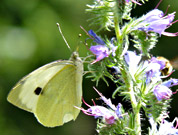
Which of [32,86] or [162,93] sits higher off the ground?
[162,93]

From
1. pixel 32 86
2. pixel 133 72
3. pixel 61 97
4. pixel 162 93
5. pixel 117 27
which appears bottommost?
pixel 61 97

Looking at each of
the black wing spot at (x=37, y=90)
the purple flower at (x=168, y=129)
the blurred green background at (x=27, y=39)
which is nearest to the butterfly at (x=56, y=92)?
the black wing spot at (x=37, y=90)

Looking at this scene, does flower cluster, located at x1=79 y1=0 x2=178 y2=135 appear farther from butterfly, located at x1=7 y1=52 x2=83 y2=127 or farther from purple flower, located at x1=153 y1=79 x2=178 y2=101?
butterfly, located at x1=7 y1=52 x2=83 y2=127

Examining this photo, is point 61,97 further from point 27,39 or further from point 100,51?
point 27,39

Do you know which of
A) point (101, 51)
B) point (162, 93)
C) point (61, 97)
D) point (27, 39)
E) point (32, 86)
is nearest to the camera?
point (162, 93)

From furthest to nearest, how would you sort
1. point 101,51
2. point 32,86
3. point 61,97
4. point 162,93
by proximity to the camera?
point 61,97
point 32,86
point 101,51
point 162,93

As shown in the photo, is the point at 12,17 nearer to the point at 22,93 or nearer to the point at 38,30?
the point at 38,30

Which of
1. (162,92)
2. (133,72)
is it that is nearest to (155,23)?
(133,72)

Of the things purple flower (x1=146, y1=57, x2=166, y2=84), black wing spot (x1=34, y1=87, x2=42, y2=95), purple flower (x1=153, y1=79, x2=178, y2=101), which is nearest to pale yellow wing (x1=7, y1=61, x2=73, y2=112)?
black wing spot (x1=34, y1=87, x2=42, y2=95)
